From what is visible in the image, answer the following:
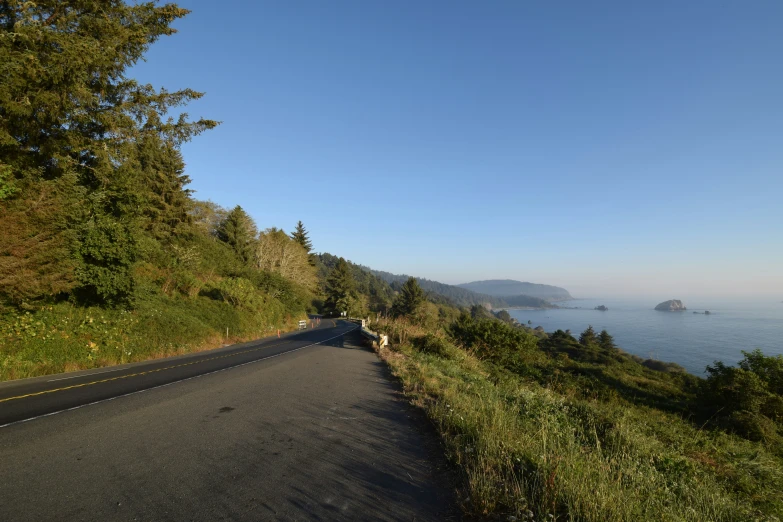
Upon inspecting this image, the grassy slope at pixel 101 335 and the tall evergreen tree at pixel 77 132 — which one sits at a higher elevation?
the tall evergreen tree at pixel 77 132

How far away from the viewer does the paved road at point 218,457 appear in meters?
3.41

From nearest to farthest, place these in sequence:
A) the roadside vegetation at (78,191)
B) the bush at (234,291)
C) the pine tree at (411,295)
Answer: the roadside vegetation at (78,191) → the bush at (234,291) → the pine tree at (411,295)

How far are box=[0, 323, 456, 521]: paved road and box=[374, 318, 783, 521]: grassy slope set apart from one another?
0.48 metres

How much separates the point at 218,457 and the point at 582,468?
460cm

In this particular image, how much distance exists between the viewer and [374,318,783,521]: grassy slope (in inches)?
129

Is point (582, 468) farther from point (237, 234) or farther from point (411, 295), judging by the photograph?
point (411, 295)

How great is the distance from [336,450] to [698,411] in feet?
79.0

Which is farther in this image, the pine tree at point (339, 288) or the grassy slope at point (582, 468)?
the pine tree at point (339, 288)

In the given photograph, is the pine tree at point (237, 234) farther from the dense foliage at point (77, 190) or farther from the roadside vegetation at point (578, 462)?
the roadside vegetation at point (578, 462)

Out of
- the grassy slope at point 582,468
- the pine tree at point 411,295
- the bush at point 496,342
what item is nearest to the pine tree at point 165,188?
the bush at point 496,342

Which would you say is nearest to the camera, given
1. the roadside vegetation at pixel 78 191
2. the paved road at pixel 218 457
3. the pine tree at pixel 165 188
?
the paved road at pixel 218 457

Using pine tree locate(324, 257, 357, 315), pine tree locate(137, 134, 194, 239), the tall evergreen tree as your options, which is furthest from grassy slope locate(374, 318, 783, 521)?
pine tree locate(324, 257, 357, 315)

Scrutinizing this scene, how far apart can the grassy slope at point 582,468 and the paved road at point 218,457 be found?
1.58 feet

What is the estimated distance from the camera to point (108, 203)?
14.4 m
